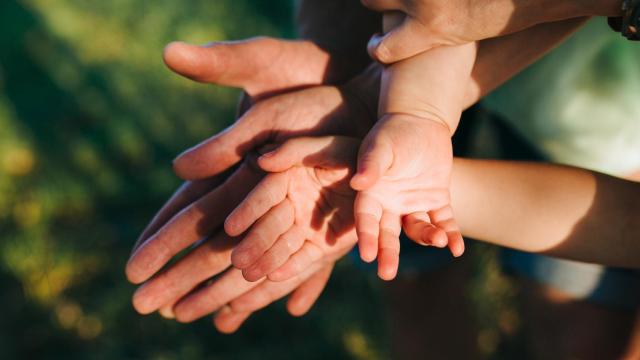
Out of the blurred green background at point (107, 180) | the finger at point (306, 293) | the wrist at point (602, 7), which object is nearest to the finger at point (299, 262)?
the finger at point (306, 293)

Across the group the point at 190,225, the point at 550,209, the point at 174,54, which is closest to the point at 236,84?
the point at 174,54

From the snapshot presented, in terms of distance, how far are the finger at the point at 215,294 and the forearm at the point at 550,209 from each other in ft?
1.37

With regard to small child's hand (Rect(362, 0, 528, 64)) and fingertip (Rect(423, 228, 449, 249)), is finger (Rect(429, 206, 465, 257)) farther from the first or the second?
small child's hand (Rect(362, 0, 528, 64))

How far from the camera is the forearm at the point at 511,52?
1185 mm

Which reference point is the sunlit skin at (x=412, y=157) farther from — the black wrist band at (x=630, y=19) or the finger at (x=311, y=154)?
the black wrist band at (x=630, y=19)

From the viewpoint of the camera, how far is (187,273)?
132 centimetres

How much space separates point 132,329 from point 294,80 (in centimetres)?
100

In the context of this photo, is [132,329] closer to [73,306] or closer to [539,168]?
[73,306]

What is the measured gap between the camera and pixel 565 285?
153cm

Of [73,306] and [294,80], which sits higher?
[294,80]

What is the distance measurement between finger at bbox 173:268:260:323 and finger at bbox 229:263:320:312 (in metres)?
0.01

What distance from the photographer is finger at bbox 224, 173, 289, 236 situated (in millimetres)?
1095

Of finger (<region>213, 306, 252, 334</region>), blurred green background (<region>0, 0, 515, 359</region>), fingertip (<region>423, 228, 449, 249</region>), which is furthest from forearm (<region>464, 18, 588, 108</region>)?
blurred green background (<region>0, 0, 515, 359</region>)

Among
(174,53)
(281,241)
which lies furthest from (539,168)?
(174,53)
